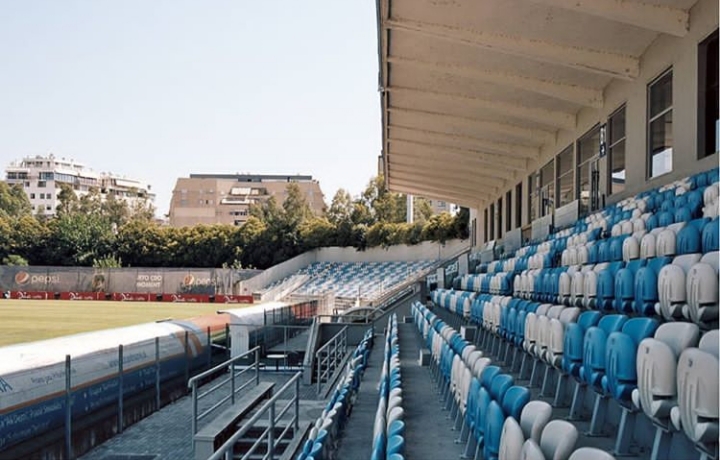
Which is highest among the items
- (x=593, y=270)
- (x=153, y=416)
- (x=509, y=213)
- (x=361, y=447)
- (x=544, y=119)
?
(x=544, y=119)

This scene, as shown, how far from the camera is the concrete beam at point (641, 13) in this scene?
26.3 ft

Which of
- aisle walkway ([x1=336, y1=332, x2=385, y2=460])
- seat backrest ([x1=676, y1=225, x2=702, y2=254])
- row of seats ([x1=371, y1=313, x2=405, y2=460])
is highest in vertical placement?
seat backrest ([x1=676, y1=225, x2=702, y2=254])

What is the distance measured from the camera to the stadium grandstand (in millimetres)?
3182

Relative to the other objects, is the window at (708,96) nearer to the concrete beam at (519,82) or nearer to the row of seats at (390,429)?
the concrete beam at (519,82)

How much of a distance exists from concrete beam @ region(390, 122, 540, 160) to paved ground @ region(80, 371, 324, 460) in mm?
8302

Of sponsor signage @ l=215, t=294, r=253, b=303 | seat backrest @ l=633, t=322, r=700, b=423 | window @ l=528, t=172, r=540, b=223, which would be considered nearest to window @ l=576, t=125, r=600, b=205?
window @ l=528, t=172, r=540, b=223

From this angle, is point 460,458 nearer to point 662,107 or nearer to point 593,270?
point 593,270

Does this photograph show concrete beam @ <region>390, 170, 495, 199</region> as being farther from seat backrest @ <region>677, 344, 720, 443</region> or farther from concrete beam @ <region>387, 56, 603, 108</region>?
seat backrest @ <region>677, 344, 720, 443</region>

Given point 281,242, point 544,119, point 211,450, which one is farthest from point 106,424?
point 281,242

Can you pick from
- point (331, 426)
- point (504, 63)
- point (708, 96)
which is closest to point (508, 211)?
point (504, 63)

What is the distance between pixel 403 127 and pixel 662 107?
27.8 feet

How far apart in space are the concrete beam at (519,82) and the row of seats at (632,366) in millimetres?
7464

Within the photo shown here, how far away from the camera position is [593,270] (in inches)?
205

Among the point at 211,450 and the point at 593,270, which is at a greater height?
the point at 593,270
